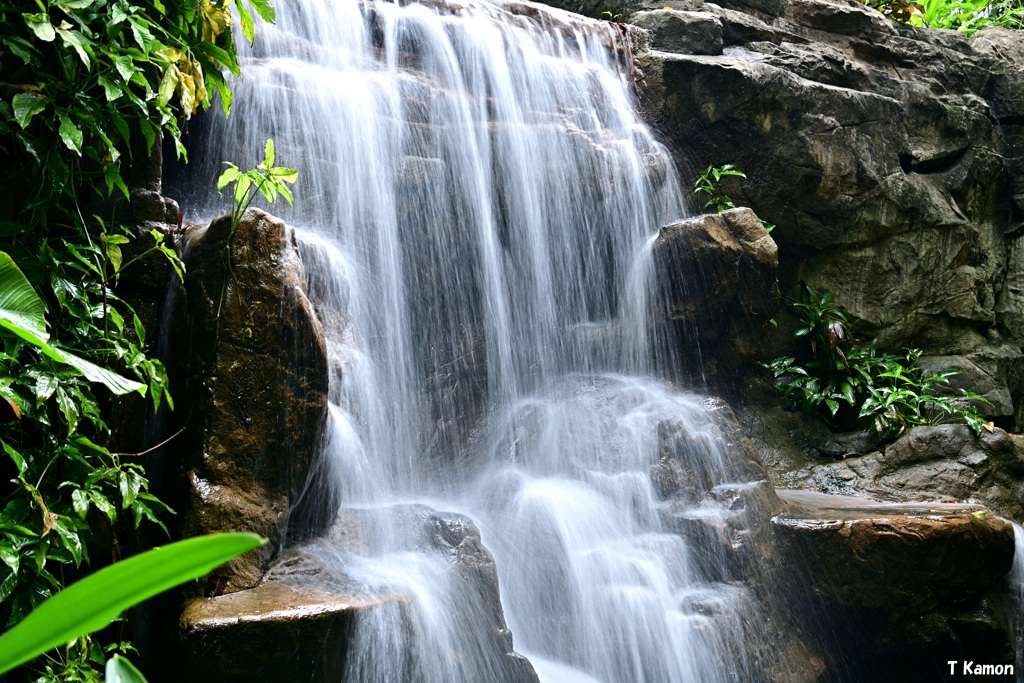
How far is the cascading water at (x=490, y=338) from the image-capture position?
404 centimetres

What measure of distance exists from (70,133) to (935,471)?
5.81 metres

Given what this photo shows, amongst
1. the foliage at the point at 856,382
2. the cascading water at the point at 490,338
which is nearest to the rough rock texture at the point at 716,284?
the cascading water at the point at 490,338

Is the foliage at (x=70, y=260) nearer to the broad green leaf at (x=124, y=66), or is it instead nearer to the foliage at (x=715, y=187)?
the broad green leaf at (x=124, y=66)

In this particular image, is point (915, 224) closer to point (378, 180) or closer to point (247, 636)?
point (378, 180)

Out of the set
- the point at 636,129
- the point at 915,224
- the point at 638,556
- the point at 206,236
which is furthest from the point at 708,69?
the point at 206,236

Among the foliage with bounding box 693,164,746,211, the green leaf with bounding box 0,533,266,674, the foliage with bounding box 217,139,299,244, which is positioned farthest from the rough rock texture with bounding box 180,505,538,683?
the foliage with bounding box 693,164,746,211

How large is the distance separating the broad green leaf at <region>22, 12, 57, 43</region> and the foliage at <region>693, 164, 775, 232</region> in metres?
5.43

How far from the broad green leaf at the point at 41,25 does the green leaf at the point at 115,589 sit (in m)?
2.76

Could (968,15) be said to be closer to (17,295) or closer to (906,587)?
(906,587)

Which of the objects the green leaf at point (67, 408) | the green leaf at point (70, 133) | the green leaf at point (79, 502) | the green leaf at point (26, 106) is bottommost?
the green leaf at point (79, 502)

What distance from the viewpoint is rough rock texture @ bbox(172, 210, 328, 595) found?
3262 mm

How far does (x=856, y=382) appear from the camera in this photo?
6609 mm

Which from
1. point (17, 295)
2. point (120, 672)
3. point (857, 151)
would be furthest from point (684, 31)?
point (120, 672)

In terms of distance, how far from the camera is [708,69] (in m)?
7.11
